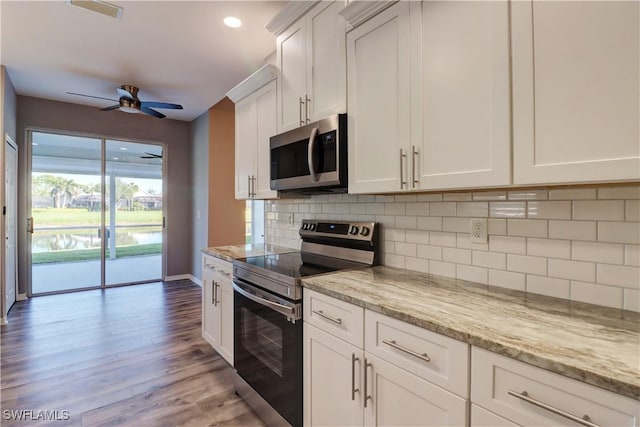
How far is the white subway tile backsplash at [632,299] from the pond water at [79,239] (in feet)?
18.6

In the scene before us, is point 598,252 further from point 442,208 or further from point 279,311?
point 279,311

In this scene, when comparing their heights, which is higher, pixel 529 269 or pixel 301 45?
pixel 301 45

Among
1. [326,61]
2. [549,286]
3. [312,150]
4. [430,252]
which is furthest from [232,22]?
[549,286]

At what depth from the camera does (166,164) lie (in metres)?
5.35

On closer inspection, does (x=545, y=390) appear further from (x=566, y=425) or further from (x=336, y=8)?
(x=336, y=8)

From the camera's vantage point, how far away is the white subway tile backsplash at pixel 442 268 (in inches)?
62.1

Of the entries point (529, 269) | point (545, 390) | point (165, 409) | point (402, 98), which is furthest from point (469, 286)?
point (165, 409)

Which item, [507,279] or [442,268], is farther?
[442,268]

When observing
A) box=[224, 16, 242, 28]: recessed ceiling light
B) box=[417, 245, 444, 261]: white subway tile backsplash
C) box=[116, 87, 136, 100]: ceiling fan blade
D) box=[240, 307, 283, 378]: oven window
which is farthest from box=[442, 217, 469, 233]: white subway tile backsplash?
box=[116, 87, 136, 100]: ceiling fan blade

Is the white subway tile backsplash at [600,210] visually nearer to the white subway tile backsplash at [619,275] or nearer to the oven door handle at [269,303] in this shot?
the white subway tile backsplash at [619,275]

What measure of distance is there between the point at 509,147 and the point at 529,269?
0.54 meters

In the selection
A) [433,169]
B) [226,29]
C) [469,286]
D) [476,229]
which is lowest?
[469,286]

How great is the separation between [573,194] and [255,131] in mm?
2153

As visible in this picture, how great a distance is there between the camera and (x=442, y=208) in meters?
1.63
